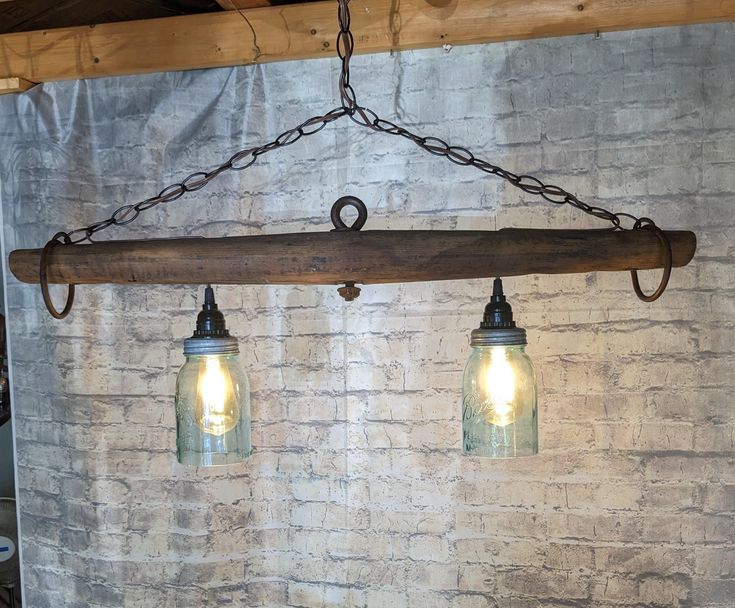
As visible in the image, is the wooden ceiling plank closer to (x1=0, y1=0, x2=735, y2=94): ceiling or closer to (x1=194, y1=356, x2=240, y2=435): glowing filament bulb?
(x1=0, y1=0, x2=735, y2=94): ceiling

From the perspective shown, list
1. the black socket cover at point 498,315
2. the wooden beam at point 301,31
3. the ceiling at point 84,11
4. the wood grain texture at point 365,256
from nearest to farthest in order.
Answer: the wood grain texture at point 365,256
the black socket cover at point 498,315
the wooden beam at point 301,31
the ceiling at point 84,11

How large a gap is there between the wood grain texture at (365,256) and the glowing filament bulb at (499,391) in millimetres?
198

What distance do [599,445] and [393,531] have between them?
Answer: 19.3 inches

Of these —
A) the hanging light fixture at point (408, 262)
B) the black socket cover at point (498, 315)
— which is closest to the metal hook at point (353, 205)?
the hanging light fixture at point (408, 262)

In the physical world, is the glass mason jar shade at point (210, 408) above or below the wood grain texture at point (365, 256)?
below

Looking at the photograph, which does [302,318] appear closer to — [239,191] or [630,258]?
[239,191]

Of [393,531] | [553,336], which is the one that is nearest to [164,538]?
[393,531]

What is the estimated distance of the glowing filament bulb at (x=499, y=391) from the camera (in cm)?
112

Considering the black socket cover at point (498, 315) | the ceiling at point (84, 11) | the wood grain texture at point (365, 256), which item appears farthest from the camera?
the ceiling at point (84, 11)

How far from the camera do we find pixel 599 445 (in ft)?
4.81

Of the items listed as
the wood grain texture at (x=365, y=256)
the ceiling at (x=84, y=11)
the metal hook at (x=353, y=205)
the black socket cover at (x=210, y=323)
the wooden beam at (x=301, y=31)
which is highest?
the ceiling at (x=84, y=11)

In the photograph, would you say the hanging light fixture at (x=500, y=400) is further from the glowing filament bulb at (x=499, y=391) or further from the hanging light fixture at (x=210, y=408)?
the hanging light fixture at (x=210, y=408)

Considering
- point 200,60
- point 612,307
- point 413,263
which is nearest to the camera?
point 413,263

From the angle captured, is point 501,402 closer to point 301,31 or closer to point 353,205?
point 353,205
